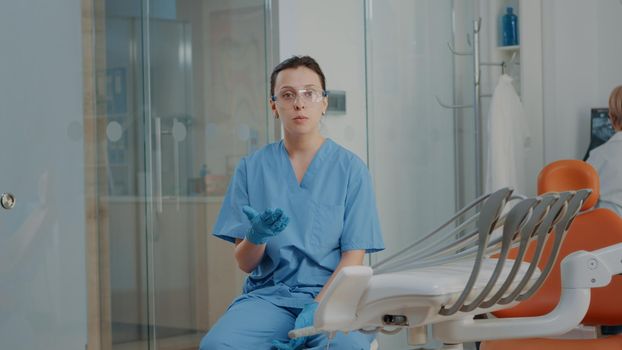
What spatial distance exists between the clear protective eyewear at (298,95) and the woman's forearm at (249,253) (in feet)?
1.19

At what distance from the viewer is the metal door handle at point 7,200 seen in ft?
8.84

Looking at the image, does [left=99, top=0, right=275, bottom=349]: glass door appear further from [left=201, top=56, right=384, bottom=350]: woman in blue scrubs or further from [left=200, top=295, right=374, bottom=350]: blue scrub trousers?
[left=200, top=295, right=374, bottom=350]: blue scrub trousers

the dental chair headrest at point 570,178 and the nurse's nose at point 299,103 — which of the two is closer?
the nurse's nose at point 299,103

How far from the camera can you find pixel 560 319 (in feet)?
5.23

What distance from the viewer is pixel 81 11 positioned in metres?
2.96

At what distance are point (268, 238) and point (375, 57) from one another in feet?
5.92

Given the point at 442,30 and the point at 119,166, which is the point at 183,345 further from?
the point at 442,30

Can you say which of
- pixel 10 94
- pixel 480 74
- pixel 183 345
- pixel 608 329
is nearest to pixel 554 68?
pixel 480 74

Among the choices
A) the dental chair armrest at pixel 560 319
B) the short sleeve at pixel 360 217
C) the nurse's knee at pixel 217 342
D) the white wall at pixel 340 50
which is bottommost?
the nurse's knee at pixel 217 342

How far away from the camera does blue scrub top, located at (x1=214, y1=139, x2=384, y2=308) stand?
220 centimetres

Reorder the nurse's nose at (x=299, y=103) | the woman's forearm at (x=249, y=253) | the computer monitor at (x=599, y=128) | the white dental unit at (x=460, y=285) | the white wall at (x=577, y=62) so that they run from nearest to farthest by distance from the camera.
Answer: the white dental unit at (x=460, y=285) → the woman's forearm at (x=249, y=253) → the nurse's nose at (x=299, y=103) → the computer monitor at (x=599, y=128) → the white wall at (x=577, y=62)

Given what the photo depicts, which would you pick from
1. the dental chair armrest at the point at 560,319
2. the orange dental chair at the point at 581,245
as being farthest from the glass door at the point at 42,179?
the dental chair armrest at the point at 560,319

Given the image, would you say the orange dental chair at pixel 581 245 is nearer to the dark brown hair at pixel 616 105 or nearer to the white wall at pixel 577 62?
the dark brown hair at pixel 616 105

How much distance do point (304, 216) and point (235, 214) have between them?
0.17 metres
